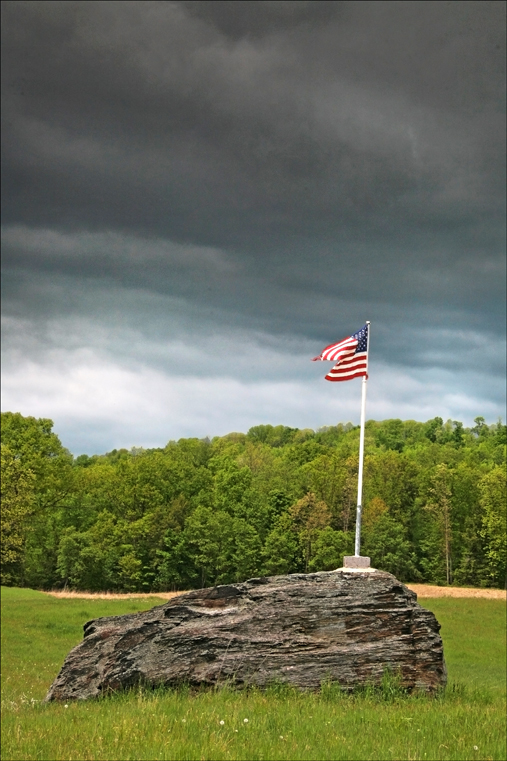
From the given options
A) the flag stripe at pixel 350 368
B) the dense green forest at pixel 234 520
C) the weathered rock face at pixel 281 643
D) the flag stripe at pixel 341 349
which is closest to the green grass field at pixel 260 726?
the weathered rock face at pixel 281 643

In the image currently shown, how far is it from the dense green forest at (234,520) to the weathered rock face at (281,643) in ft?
148

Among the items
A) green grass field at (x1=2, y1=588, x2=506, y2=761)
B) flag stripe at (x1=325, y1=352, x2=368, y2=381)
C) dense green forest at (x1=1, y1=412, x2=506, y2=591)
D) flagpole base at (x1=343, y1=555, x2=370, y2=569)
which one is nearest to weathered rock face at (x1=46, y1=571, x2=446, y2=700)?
flagpole base at (x1=343, y1=555, x2=370, y2=569)

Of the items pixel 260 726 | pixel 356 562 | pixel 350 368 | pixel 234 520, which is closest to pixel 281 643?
pixel 356 562

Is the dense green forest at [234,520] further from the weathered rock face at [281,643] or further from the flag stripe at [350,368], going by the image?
the weathered rock face at [281,643]

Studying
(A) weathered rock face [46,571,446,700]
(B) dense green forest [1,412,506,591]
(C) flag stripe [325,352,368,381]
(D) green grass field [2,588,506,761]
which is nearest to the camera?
(D) green grass field [2,588,506,761]

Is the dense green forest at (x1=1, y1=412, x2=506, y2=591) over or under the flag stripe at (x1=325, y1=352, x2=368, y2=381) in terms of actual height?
under

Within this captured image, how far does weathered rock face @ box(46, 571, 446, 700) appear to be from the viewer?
47.4 ft

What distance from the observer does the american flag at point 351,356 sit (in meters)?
19.2

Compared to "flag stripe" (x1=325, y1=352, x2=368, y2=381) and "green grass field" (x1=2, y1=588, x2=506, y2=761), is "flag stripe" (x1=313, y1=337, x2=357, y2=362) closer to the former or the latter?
"flag stripe" (x1=325, y1=352, x2=368, y2=381)

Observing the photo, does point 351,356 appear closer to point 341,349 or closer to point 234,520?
point 341,349

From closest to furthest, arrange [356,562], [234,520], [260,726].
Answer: [260,726]
[356,562]
[234,520]

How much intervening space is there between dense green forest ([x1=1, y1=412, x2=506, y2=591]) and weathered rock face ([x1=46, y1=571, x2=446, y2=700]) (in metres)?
45.0

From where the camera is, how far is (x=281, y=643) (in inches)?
580

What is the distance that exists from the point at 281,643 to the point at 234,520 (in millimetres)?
61452
